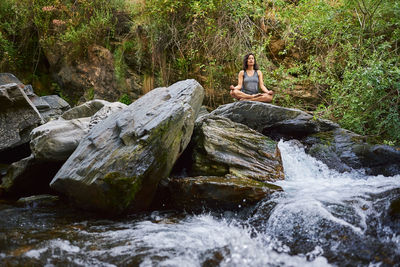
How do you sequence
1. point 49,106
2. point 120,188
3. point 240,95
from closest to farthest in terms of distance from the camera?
point 120,188 → point 240,95 → point 49,106

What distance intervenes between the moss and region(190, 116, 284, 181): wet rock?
102 cm

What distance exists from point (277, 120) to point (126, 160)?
11.1ft

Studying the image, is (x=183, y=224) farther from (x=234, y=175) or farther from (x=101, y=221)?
(x=234, y=175)

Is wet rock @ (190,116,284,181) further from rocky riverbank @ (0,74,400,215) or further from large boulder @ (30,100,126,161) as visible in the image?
large boulder @ (30,100,126,161)

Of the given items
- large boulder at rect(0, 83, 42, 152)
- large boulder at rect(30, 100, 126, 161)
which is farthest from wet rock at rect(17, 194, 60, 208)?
large boulder at rect(0, 83, 42, 152)

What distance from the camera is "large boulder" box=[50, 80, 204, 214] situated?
298 cm

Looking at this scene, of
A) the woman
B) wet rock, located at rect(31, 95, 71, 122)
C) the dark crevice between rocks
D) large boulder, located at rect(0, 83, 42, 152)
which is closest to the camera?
large boulder, located at rect(0, 83, 42, 152)

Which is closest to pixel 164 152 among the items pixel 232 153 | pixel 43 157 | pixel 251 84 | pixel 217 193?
pixel 217 193

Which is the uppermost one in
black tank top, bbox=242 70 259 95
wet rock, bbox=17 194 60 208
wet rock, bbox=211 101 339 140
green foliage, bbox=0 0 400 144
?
green foliage, bbox=0 0 400 144

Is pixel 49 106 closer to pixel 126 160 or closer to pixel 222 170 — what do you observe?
pixel 126 160

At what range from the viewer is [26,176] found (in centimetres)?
407

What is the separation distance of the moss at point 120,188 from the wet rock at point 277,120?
10.1 ft

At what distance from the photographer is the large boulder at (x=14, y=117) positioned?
4895mm

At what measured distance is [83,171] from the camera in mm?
3146
